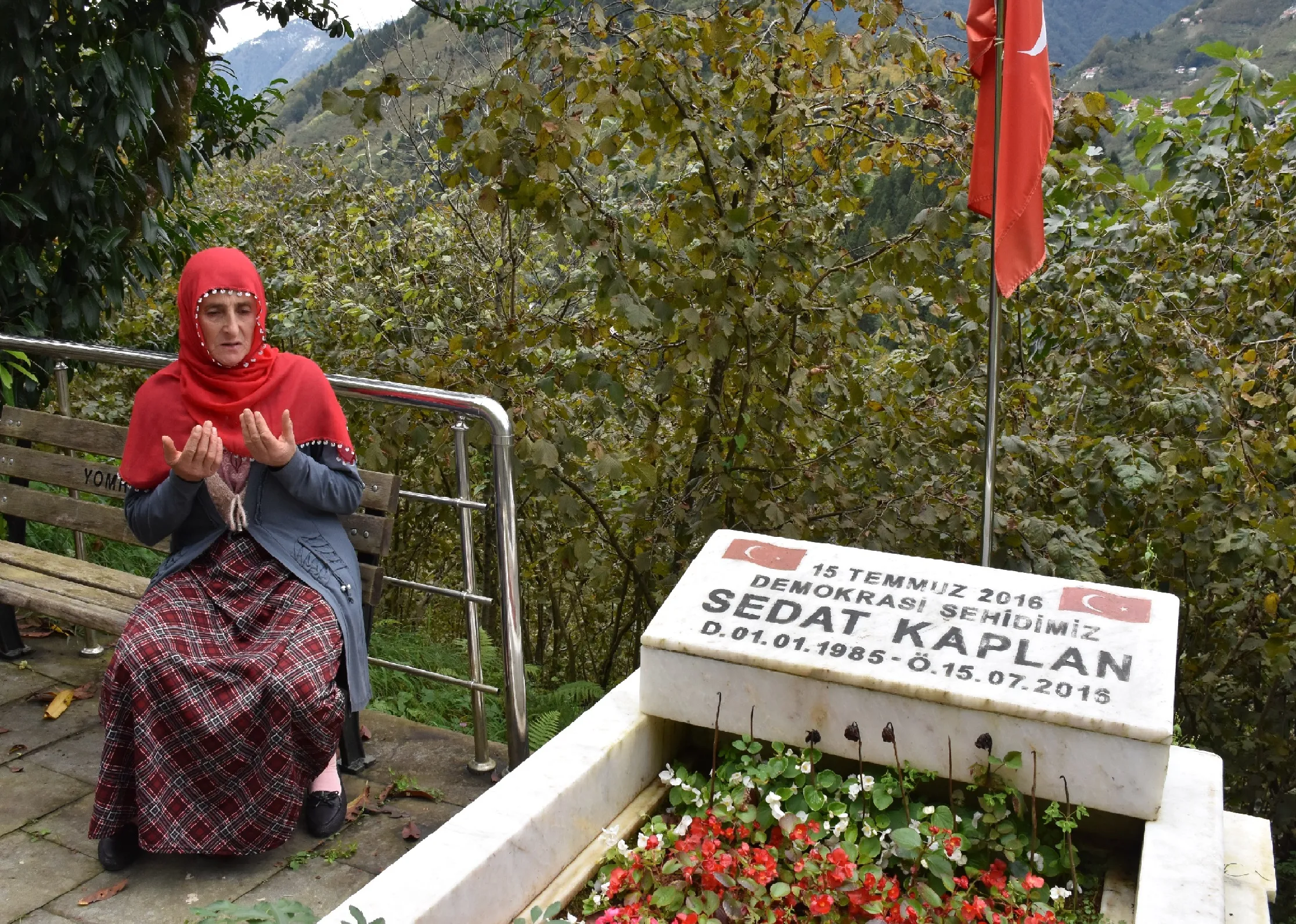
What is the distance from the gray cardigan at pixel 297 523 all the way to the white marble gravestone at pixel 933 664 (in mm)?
917

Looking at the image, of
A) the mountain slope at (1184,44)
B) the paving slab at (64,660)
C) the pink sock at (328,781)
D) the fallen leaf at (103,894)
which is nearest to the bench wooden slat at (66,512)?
the paving slab at (64,660)

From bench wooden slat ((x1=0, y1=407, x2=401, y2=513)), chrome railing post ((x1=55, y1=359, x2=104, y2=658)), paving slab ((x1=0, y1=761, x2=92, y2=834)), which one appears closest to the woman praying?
paving slab ((x1=0, y1=761, x2=92, y2=834))

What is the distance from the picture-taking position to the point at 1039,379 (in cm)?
460

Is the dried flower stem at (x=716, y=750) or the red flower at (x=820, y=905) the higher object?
the dried flower stem at (x=716, y=750)

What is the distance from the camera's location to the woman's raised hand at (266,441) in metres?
2.93

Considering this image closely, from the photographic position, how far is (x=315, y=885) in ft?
9.24

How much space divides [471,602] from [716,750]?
102 cm

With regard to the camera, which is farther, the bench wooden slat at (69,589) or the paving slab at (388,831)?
the bench wooden slat at (69,589)

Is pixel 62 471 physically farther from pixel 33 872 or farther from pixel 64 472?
pixel 33 872

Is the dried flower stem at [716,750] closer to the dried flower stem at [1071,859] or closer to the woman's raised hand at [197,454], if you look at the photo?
the dried flower stem at [1071,859]

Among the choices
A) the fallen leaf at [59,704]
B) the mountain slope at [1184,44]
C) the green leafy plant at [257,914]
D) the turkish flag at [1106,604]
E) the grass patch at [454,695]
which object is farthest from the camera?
the mountain slope at [1184,44]

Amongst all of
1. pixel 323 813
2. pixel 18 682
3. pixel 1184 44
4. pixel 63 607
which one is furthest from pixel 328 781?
pixel 1184 44

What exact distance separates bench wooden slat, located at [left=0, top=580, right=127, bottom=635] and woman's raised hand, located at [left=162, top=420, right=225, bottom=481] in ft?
1.91

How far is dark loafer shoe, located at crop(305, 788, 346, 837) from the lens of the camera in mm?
3039
